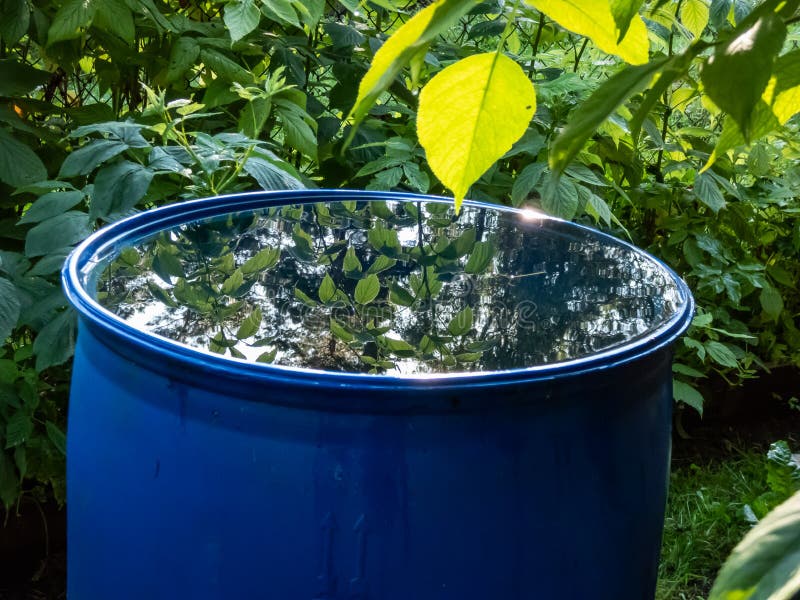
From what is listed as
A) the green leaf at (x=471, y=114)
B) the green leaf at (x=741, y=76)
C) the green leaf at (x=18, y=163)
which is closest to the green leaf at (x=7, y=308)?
the green leaf at (x=18, y=163)

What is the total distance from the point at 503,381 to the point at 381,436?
0.12 m

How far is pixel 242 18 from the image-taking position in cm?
176

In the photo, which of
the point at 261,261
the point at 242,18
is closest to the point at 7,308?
the point at 261,261

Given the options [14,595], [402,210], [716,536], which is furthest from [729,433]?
[14,595]

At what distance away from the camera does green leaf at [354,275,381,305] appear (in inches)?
44.1

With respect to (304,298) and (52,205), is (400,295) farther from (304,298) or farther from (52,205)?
(52,205)

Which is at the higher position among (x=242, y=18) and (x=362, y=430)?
(x=242, y=18)

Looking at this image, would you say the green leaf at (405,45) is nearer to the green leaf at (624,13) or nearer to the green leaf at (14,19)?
the green leaf at (624,13)

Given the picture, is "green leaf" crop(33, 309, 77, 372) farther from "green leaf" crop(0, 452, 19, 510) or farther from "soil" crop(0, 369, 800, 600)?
"soil" crop(0, 369, 800, 600)

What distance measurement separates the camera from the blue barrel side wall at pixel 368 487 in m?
0.83

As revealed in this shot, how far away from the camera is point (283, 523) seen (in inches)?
33.4

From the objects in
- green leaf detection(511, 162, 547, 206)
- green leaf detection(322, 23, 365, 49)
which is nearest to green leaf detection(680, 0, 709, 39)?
green leaf detection(511, 162, 547, 206)

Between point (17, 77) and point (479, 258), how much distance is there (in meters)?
1.08

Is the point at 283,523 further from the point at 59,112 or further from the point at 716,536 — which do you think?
the point at 716,536
